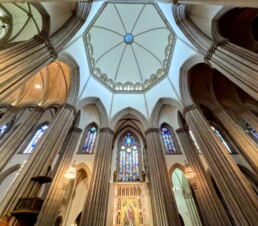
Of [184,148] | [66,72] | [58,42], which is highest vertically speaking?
[66,72]

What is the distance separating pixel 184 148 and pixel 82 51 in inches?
385

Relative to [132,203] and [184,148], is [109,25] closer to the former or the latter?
[184,148]

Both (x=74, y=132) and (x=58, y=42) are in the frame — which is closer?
(x=58, y=42)

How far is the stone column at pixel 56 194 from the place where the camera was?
7.47 meters

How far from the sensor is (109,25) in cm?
1389

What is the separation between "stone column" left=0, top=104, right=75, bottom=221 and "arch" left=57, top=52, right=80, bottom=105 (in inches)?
30.6

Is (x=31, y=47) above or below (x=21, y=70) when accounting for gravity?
above

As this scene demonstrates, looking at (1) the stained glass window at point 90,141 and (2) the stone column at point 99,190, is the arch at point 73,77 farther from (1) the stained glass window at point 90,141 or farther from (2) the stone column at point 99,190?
(1) the stained glass window at point 90,141

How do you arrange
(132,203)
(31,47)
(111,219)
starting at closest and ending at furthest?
(31,47)
(111,219)
(132,203)

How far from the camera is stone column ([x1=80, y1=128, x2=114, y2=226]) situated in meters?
8.18

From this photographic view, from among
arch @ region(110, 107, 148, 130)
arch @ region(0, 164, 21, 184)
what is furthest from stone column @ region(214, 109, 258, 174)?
arch @ region(0, 164, 21, 184)

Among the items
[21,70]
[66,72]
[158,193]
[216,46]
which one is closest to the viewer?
[21,70]

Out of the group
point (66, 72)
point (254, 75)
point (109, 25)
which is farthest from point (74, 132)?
point (254, 75)

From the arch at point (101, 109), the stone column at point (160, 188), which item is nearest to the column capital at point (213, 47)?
the stone column at point (160, 188)
